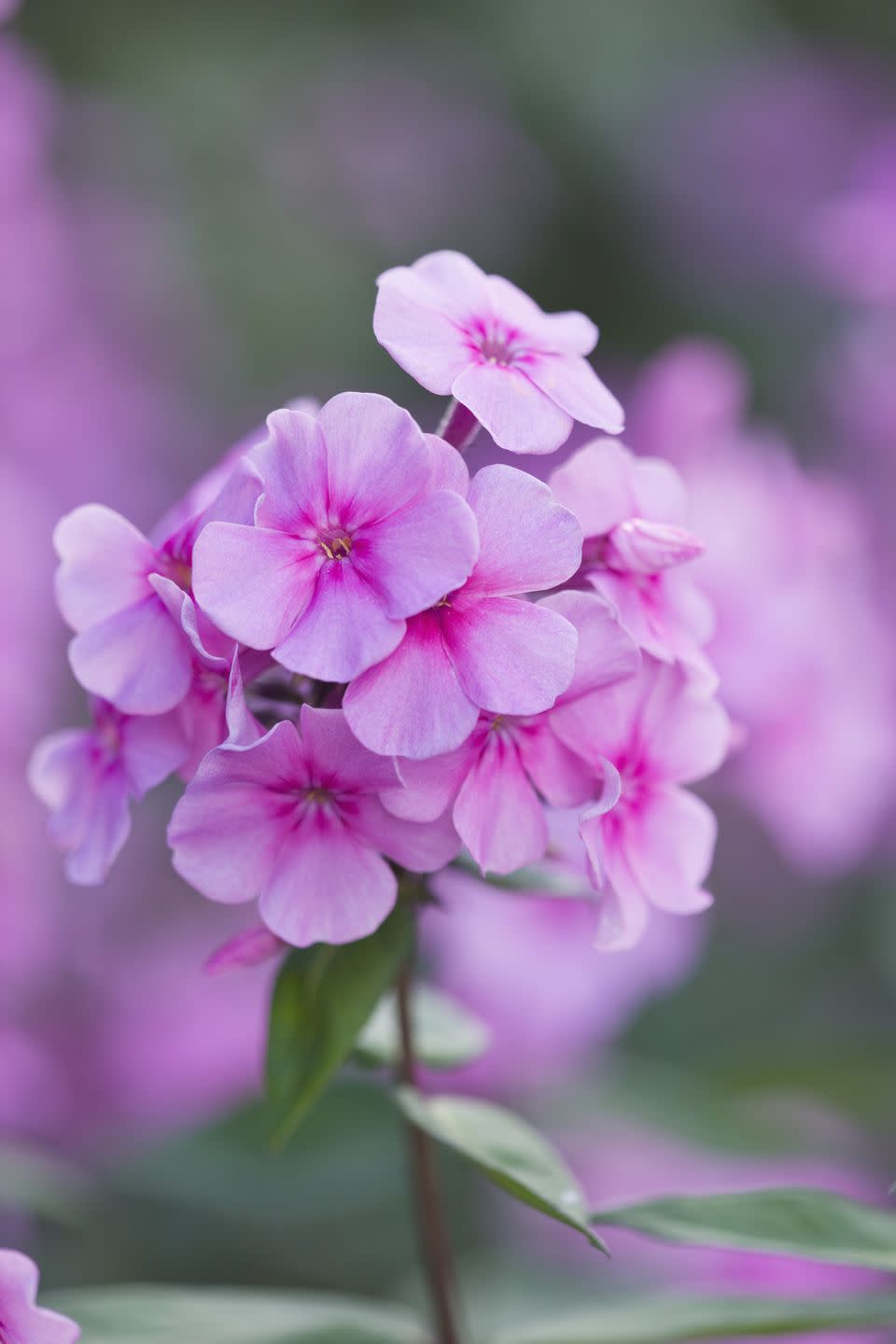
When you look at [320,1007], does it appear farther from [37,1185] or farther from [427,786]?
[37,1185]

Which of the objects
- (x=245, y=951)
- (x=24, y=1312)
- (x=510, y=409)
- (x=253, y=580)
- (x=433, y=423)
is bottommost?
(x=24, y=1312)

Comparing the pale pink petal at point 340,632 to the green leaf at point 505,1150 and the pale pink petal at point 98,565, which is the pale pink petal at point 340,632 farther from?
the green leaf at point 505,1150

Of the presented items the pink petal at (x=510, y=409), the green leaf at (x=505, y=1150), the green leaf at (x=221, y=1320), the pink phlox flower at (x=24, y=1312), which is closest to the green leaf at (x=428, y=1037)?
the green leaf at (x=505, y=1150)

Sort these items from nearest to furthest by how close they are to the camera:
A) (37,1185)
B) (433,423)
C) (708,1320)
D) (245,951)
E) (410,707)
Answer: (410,707) < (245,951) < (708,1320) < (37,1185) < (433,423)

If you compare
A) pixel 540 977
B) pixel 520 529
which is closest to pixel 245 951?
pixel 520 529

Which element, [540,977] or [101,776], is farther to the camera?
[540,977]

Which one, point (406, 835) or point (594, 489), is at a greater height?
point (594, 489)

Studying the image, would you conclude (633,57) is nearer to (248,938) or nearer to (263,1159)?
(263,1159)
